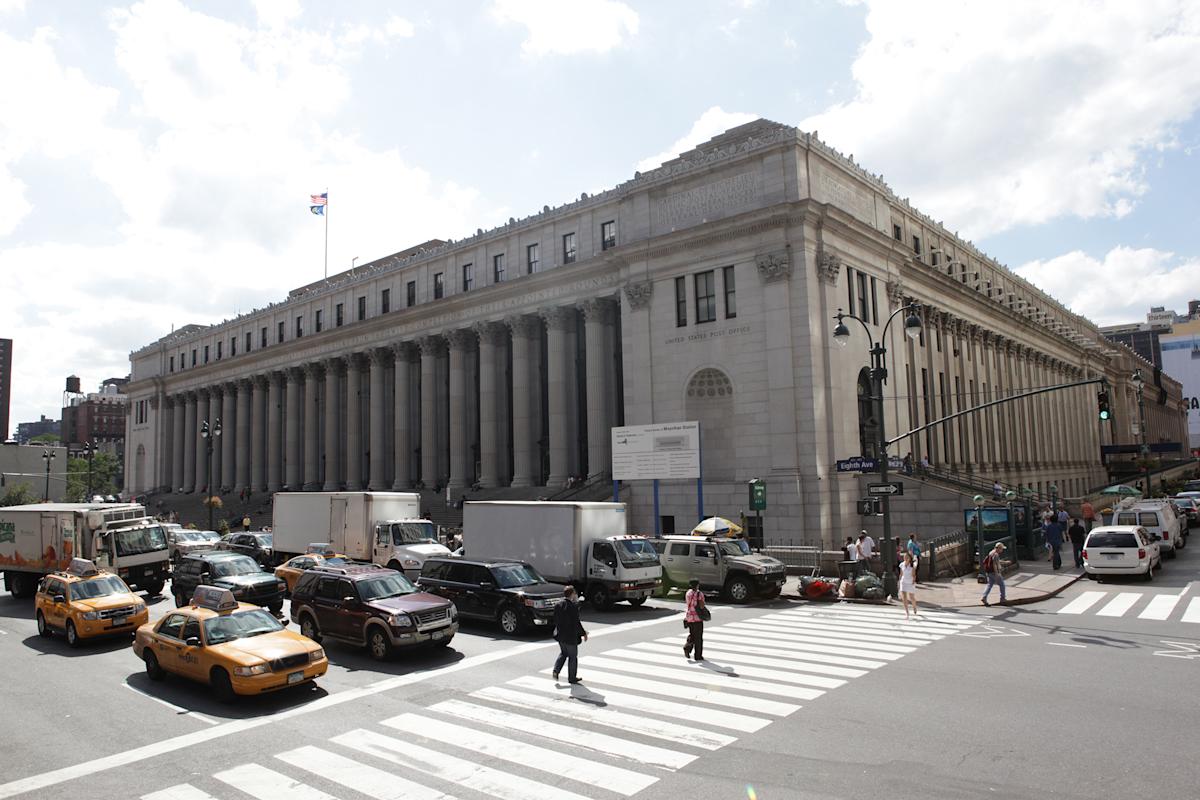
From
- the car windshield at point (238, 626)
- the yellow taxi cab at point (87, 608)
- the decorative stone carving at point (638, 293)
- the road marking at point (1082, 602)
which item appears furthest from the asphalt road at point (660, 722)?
the decorative stone carving at point (638, 293)

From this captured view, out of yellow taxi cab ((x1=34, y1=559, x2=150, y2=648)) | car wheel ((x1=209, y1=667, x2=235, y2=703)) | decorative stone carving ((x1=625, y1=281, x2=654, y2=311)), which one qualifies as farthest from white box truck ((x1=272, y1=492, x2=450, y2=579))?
decorative stone carving ((x1=625, y1=281, x2=654, y2=311))

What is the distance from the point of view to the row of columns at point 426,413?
4856 cm

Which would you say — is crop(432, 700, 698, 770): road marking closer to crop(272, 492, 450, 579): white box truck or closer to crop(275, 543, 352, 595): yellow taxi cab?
crop(275, 543, 352, 595): yellow taxi cab

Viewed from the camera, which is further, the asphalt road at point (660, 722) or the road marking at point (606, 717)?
the road marking at point (606, 717)

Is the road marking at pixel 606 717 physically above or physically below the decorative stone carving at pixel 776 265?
below

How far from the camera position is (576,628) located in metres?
14.3

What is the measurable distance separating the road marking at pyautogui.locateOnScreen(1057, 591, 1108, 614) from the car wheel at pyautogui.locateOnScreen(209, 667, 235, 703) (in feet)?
68.1

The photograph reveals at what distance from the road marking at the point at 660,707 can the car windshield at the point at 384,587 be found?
491 centimetres

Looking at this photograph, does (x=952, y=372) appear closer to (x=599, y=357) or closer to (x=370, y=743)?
(x=599, y=357)

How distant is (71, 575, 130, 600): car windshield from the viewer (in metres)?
19.6

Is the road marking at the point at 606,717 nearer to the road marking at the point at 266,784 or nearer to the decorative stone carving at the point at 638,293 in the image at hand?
the road marking at the point at 266,784

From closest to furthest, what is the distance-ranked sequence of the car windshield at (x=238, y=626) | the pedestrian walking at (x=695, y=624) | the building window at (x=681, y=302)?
the car windshield at (x=238, y=626) → the pedestrian walking at (x=695, y=624) → the building window at (x=681, y=302)

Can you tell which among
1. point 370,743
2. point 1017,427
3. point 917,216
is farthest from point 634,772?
point 1017,427

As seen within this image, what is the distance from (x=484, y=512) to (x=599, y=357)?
69.9 feet
